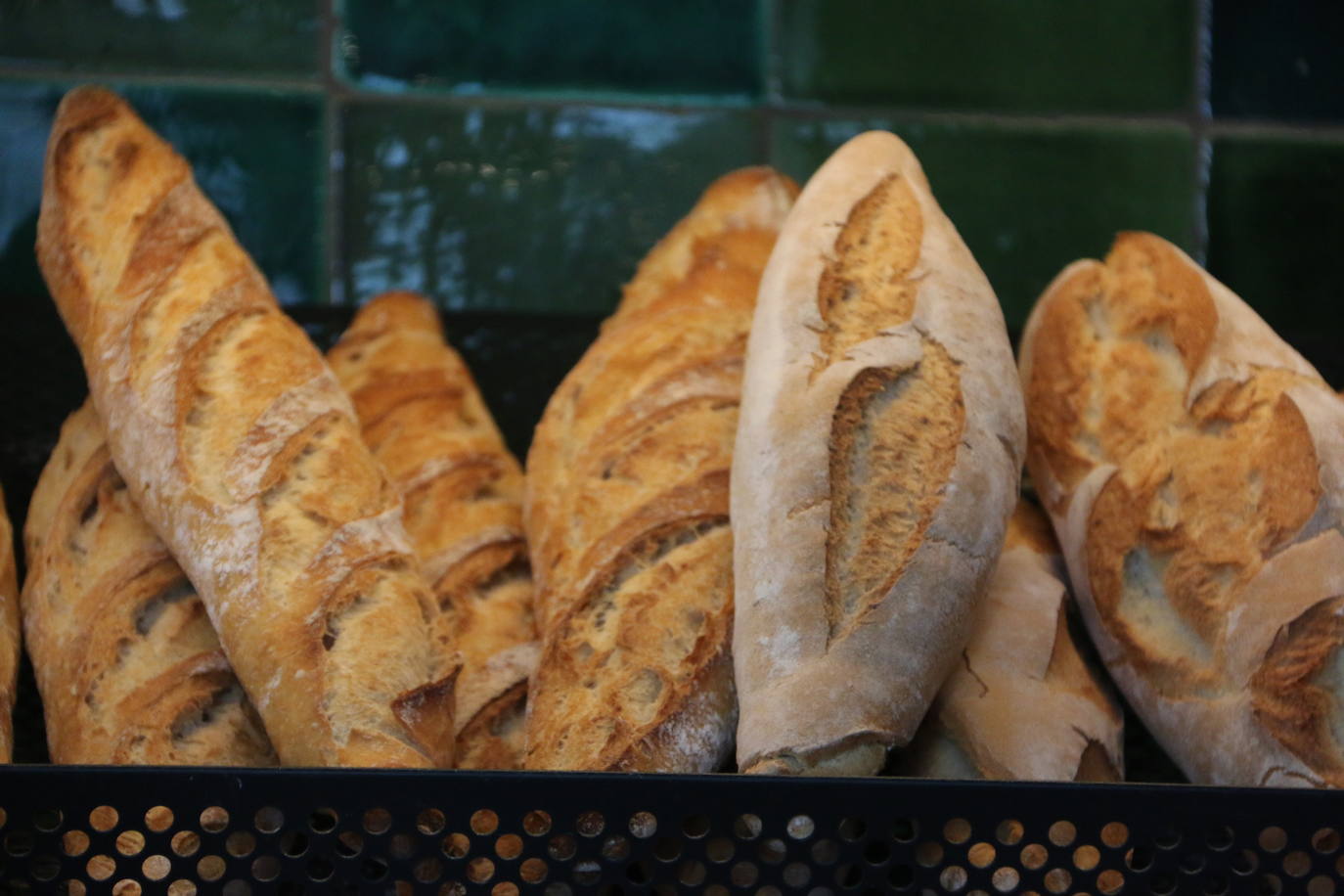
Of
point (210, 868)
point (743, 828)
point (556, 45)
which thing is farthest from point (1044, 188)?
point (210, 868)

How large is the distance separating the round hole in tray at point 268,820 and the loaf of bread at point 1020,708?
46 centimetres

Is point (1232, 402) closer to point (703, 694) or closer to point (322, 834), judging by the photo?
point (703, 694)

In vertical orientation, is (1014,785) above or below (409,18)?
below

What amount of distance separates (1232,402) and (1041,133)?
73cm

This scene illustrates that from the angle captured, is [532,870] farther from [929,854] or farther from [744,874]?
[929,854]

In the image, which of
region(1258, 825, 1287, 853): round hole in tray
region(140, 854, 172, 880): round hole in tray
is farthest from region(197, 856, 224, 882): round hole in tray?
region(1258, 825, 1287, 853): round hole in tray

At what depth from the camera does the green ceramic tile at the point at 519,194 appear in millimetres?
1685

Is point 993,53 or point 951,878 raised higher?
point 993,53

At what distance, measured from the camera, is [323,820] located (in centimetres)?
83

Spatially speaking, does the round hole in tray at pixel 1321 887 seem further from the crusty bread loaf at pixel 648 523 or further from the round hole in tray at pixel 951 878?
the crusty bread loaf at pixel 648 523

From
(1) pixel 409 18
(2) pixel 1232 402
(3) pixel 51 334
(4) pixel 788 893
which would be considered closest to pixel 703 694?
(4) pixel 788 893

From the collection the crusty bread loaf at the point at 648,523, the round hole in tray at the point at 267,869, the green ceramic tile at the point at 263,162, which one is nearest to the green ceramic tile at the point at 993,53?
the crusty bread loaf at the point at 648,523

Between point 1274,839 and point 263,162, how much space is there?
1.30 metres

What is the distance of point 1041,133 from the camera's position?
5.77ft
